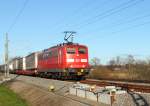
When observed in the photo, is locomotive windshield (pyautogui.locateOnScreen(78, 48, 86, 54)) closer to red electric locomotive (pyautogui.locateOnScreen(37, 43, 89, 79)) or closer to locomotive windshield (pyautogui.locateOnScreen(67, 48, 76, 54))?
red electric locomotive (pyautogui.locateOnScreen(37, 43, 89, 79))

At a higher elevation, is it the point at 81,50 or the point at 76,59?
the point at 81,50

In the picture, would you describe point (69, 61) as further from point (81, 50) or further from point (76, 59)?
point (81, 50)

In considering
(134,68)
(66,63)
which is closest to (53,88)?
(66,63)

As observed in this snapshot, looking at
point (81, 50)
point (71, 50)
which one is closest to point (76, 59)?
point (71, 50)

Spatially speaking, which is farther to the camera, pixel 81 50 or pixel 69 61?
pixel 81 50

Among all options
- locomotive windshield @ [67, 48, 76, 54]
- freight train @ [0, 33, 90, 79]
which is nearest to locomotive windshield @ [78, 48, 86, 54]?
freight train @ [0, 33, 90, 79]

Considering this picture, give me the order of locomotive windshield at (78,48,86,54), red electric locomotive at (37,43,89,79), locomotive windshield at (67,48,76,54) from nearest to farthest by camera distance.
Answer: red electric locomotive at (37,43,89,79) < locomotive windshield at (67,48,76,54) < locomotive windshield at (78,48,86,54)

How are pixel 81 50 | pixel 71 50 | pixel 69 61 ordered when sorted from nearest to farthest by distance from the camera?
1. pixel 69 61
2. pixel 71 50
3. pixel 81 50

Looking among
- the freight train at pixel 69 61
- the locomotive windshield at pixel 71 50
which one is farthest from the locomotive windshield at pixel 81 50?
the locomotive windshield at pixel 71 50

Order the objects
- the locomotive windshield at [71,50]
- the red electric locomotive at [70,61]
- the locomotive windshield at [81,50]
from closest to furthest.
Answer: the red electric locomotive at [70,61] < the locomotive windshield at [71,50] < the locomotive windshield at [81,50]

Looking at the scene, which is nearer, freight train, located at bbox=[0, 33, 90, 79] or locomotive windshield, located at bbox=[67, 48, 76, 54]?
freight train, located at bbox=[0, 33, 90, 79]

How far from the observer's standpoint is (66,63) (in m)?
35.0

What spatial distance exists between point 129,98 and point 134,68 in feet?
95.0

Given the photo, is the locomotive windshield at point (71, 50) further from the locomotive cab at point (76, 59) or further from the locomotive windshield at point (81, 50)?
the locomotive windshield at point (81, 50)
